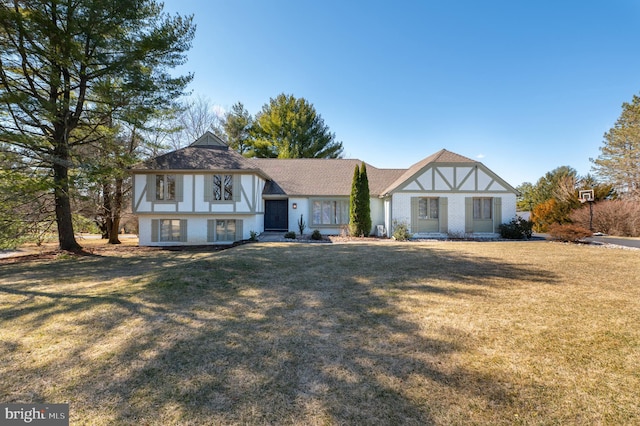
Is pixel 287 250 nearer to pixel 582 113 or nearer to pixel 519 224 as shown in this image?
pixel 519 224

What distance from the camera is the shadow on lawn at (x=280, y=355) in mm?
2318

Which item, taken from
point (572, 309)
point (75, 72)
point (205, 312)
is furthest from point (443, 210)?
point (75, 72)

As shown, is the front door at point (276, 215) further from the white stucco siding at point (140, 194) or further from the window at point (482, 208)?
the window at point (482, 208)

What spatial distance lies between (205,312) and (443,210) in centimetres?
1484

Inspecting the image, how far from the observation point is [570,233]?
39.9 ft

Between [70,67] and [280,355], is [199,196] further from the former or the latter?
[280,355]

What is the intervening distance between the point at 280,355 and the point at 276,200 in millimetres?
15682

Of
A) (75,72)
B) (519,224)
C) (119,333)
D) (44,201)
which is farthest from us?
(519,224)

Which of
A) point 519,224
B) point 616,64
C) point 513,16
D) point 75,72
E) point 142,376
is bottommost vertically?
point 142,376

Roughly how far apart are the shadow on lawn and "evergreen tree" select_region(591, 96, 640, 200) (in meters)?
30.2

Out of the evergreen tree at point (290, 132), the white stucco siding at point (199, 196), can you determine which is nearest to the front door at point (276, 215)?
the white stucco siding at point (199, 196)

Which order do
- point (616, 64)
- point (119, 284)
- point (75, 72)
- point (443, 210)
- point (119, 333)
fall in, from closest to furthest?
point (119, 333)
point (119, 284)
point (75, 72)
point (616, 64)
point (443, 210)

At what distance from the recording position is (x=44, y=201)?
40.4 ft

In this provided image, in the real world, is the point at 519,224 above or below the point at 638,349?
above
